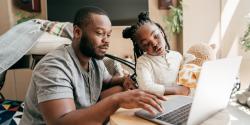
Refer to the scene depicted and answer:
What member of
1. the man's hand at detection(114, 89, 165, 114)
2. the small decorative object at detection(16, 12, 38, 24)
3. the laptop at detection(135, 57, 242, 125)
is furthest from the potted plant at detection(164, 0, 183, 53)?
the man's hand at detection(114, 89, 165, 114)

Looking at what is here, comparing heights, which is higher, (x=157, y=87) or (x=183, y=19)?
(x=183, y=19)

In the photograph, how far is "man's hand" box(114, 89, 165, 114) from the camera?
89cm

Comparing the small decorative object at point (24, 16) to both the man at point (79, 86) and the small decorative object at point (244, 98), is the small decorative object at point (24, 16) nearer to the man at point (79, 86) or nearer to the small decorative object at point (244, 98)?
the man at point (79, 86)

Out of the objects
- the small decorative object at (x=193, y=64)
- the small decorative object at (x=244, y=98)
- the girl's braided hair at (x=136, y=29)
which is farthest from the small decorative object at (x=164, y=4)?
the small decorative object at (x=244, y=98)

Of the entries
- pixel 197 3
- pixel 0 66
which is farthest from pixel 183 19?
pixel 0 66

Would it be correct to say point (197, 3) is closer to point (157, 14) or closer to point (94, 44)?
point (157, 14)

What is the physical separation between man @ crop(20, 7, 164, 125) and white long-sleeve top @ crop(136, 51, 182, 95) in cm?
19

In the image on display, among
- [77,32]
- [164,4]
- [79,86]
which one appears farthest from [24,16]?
[79,86]

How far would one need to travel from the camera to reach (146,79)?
1.27m

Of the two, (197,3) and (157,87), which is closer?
(157,87)

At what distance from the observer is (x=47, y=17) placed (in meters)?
3.16

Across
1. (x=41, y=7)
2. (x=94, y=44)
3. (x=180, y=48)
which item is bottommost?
(x=180, y=48)

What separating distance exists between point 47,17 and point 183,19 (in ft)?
5.25

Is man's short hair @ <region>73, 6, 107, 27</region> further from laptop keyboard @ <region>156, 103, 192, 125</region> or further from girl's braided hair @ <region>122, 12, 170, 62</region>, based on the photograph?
laptop keyboard @ <region>156, 103, 192, 125</region>
